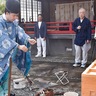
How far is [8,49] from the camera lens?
3.44 metres

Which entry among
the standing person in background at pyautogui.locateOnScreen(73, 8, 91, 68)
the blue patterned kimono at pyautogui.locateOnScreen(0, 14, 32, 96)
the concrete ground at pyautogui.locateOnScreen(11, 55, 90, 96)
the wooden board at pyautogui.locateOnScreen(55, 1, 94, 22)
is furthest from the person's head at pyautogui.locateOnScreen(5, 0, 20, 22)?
the wooden board at pyautogui.locateOnScreen(55, 1, 94, 22)

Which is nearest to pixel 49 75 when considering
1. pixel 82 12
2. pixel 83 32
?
pixel 83 32

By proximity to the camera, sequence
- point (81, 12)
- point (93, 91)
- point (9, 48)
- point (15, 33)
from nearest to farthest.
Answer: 1. point (93, 91)
2. point (9, 48)
3. point (15, 33)
4. point (81, 12)

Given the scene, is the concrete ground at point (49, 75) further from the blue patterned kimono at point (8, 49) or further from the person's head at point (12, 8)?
the person's head at point (12, 8)

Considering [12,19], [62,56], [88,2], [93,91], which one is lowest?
[62,56]

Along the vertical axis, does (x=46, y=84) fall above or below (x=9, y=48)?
below

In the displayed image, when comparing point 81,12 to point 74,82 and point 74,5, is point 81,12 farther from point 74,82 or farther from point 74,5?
point 74,5

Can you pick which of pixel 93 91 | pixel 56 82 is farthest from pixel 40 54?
pixel 93 91

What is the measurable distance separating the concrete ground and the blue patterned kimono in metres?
0.60

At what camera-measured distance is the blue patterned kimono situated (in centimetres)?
343

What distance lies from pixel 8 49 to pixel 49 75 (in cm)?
316

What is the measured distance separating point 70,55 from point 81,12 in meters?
3.27

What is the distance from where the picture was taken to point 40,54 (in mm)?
9789

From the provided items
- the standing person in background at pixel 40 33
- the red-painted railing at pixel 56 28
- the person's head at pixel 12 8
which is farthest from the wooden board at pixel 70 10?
the person's head at pixel 12 8
